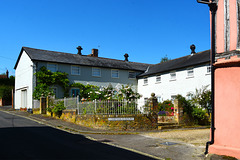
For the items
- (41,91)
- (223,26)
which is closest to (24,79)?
(41,91)

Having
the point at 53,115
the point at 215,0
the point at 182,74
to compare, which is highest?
the point at 215,0

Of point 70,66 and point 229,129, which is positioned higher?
point 70,66

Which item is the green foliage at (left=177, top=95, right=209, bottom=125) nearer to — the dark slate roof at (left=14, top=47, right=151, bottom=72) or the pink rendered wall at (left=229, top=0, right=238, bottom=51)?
the pink rendered wall at (left=229, top=0, right=238, bottom=51)

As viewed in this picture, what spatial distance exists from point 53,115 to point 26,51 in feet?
36.2

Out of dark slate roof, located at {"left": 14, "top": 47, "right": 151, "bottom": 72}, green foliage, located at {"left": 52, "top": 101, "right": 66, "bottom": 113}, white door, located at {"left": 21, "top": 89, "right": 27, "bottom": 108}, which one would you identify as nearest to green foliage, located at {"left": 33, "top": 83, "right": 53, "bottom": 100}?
dark slate roof, located at {"left": 14, "top": 47, "right": 151, "bottom": 72}

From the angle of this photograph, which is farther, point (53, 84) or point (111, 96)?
point (53, 84)

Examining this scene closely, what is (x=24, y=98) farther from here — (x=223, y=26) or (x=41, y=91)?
(x=223, y=26)

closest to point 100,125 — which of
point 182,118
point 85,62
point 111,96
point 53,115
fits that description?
point 111,96

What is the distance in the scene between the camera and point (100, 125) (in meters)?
14.4

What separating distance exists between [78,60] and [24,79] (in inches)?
274

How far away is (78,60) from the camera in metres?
30.3

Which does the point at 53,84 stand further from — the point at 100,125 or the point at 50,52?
the point at 100,125

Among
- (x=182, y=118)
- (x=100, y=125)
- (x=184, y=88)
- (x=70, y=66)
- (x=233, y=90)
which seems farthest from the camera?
(x=70, y=66)

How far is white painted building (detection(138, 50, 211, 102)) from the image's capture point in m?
23.9
